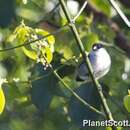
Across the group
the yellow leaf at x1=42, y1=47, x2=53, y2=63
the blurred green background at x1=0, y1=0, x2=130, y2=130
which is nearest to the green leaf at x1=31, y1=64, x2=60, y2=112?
the blurred green background at x1=0, y1=0, x2=130, y2=130

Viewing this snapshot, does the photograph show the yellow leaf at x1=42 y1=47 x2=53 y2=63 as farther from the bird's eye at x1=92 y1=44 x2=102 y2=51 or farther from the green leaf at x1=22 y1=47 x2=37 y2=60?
the bird's eye at x1=92 y1=44 x2=102 y2=51

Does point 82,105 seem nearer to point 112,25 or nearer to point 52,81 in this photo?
point 52,81

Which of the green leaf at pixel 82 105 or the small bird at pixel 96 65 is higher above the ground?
A: the small bird at pixel 96 65

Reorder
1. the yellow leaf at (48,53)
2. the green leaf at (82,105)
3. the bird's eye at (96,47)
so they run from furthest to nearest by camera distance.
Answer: the bird's eye at (96,47)
the green leaf at (82,105)
the yellow leaf at (48,53)

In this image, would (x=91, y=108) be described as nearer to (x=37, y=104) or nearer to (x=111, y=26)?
(x=37, y=104)

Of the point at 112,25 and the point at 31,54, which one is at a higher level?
the point at 112,25

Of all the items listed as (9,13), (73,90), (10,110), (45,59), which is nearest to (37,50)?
(45,59)

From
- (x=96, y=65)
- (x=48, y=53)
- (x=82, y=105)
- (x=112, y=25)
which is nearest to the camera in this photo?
(x=48, y=53)

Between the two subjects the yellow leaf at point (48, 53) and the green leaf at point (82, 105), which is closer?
the yellow leaf at point (48, 53)

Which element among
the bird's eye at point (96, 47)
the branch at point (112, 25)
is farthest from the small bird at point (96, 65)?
the branch at point (112, 25)

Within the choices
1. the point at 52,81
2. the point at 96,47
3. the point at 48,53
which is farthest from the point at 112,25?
the point at 48,53

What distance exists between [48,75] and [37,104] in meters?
0.08

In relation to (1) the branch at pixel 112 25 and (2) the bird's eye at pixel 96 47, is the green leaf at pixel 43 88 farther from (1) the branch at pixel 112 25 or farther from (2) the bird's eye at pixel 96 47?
(1) the branch at pixel 112 25

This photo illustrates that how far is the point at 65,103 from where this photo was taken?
150 centimetres
